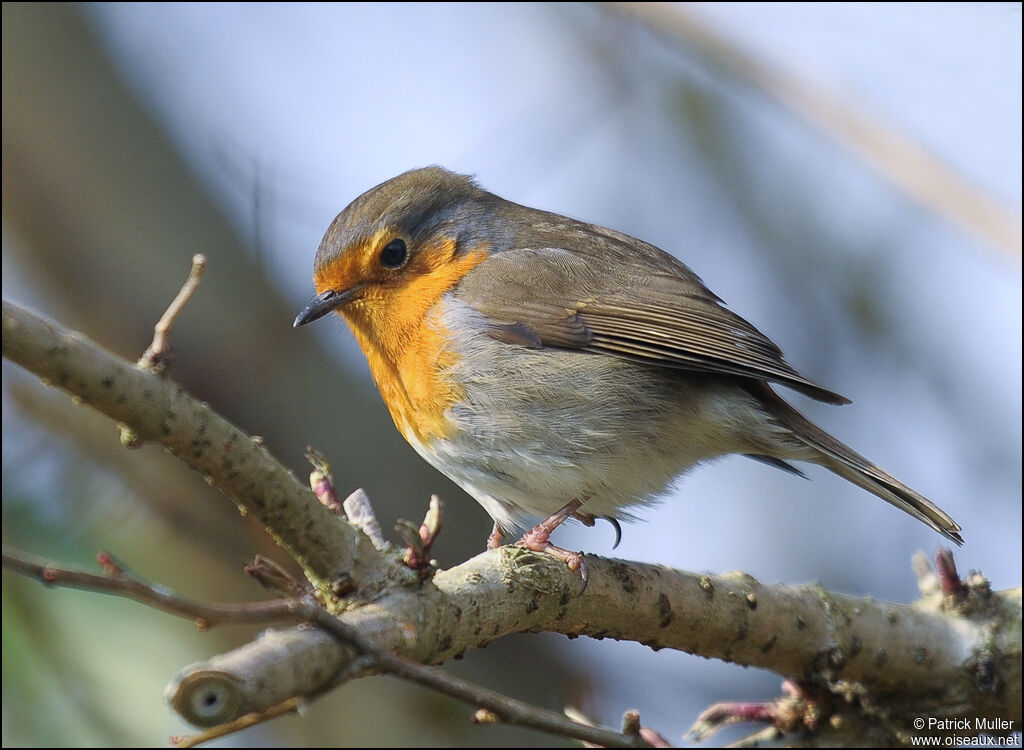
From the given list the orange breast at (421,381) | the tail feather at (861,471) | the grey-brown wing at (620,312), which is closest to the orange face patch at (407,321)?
the orange breast at (421,381)

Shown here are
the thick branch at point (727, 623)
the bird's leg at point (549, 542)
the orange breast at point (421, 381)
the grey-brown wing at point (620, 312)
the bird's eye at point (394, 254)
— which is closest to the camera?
the thick branch at point (727, 623)

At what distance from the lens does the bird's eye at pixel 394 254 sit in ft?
12.4

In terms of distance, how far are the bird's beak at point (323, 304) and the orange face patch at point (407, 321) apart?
0.09ft

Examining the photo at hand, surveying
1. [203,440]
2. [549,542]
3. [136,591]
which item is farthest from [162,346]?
[549,542]

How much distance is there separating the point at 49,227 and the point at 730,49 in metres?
3.24

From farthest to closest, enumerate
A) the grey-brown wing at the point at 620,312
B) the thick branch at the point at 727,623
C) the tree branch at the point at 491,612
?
the grey-brown wing at the point at 620,312
the thick branch at the point at 727,623
the tree branch at the point at 491,612

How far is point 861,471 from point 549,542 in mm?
1089

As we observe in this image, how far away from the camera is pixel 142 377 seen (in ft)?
6.00

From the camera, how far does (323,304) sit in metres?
3.67

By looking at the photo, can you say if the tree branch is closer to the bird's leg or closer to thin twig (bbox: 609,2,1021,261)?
the bird's leg

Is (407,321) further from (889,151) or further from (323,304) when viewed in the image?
(889,151)

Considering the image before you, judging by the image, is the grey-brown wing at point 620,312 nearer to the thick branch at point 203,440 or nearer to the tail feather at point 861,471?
the tail feather at point 861,471

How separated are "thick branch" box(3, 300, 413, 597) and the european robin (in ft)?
3.56

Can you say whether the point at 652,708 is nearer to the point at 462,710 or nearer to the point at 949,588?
the point at 462,710
